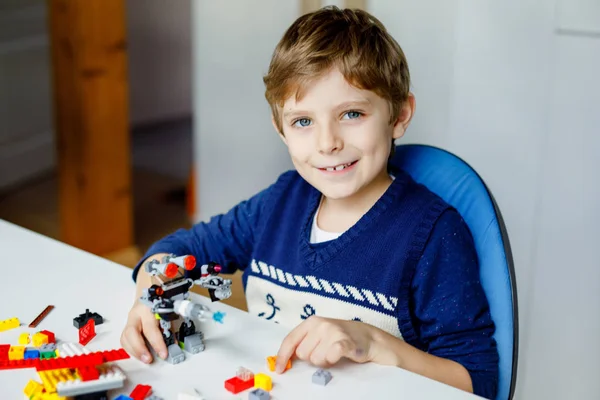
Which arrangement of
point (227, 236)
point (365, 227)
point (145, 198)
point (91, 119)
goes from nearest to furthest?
point (365, 227) < point (227, 236) < point (91, 119) < point (145, 198)

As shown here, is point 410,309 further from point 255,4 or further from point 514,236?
point 255,4

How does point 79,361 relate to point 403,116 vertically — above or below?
below

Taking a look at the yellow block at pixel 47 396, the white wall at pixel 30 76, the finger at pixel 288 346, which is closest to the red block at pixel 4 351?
the yellow block at pixel 47 396

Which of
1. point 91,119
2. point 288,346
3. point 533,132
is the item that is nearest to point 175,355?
point 288,346

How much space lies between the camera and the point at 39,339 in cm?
93

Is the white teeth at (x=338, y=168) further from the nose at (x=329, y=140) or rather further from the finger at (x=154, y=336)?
the finger at (x=154, y=336)

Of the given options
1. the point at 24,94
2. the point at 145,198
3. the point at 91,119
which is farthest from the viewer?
the point at 24,94

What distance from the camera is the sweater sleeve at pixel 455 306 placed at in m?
1.04

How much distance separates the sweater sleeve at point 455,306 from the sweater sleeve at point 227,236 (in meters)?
0.34

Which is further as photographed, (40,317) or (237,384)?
(40,317)

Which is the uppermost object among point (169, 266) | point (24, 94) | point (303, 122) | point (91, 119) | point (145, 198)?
point (303, 122)

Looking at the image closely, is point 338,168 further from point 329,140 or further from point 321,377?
point 321,377

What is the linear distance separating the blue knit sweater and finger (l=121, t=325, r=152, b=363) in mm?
190

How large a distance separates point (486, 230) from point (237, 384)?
47 centimetres
